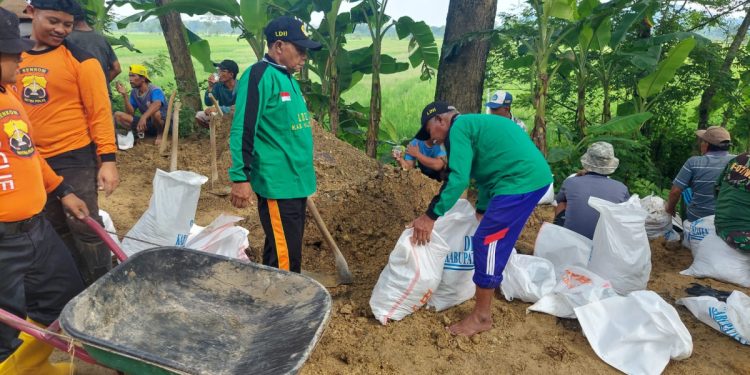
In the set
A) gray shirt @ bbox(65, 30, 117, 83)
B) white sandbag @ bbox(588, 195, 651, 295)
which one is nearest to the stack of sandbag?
white sandbag @ bbox(588, 195, 651, 295)

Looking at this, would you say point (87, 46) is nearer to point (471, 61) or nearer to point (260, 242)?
point (260, 242)

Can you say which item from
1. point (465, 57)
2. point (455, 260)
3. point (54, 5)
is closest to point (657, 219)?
point (455, 260)

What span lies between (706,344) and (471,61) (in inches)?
152

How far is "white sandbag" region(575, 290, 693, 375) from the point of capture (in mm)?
2793

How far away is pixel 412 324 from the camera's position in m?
3.15

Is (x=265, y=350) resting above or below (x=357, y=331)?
above

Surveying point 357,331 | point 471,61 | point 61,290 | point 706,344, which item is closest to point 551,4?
point 471,61

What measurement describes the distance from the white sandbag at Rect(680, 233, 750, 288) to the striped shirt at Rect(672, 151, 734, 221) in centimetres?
60

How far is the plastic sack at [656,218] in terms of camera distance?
462 centimetres

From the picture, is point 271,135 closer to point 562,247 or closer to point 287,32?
point 287,32

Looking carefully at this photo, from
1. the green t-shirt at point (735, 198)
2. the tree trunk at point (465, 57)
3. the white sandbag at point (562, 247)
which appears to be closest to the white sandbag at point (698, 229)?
the green t-shirt at point (735, 198)

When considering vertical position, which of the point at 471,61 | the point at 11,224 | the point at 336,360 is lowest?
the point at 336,360

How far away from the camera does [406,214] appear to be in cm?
467

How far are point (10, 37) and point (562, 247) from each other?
11.1ft
